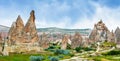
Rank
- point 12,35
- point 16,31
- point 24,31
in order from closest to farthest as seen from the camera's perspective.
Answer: point 16,31 < point 12,35 < point 24,31

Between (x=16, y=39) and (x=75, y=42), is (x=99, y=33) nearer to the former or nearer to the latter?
(x=75, y=42)

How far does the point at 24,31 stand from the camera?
13800 cm

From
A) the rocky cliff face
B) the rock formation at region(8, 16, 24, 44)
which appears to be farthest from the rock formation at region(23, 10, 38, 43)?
the rock formation at region(8, 16, 24, 44)

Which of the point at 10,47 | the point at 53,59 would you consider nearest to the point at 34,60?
the point at 53,59

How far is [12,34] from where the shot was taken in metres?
138

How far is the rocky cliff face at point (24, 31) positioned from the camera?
447ft

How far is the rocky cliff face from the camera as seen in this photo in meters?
136

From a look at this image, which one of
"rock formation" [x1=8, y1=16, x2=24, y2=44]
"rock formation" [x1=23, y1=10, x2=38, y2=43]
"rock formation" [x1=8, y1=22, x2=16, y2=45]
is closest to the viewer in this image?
"rock formation" [x1=8, y1=22, x2=16, y2=45]

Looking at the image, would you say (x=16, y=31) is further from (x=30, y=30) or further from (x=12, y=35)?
(x=30, y=30)

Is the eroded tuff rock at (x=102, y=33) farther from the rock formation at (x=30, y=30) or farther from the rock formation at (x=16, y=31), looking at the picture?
the rock formation at (x=16, y=31)

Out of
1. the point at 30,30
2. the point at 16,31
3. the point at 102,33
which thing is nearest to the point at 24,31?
the point at 30,30

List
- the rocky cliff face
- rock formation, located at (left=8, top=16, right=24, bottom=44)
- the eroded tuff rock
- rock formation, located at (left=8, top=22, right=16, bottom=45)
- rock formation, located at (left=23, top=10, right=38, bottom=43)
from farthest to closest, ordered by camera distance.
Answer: the eroded tuff rock → rock formation, located at (left=23, top=10, right=38, bottom=43) → the rocky cliff face → rock formation, located at (left=8, top=16, right=24, bottom=44) → rock formation, located at (left=8, top=22, right=16, bottom=45)

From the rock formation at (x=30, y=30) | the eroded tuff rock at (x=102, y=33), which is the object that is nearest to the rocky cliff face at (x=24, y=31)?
the rock formation at (x=30, y=30)

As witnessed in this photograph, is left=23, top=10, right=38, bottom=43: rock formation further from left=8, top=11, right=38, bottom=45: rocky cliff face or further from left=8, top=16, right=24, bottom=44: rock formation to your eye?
left=8, top=16, right=24, bottom=44: rock formation
